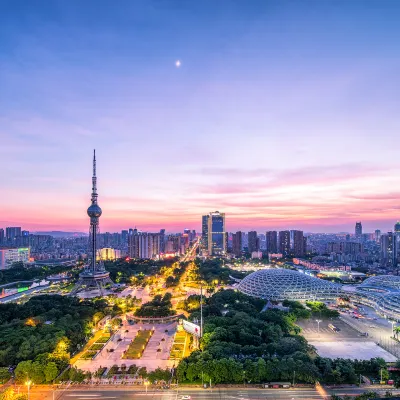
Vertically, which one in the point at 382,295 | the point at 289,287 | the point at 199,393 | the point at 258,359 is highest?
the point at 289,287

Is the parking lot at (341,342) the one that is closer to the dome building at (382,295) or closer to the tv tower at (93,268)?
the dome building at (382,295)

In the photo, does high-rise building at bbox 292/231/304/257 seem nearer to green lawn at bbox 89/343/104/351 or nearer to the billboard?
the billboard

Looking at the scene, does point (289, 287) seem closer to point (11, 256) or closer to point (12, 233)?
point (11, 256)

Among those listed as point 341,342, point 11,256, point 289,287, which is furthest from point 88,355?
point 11,256

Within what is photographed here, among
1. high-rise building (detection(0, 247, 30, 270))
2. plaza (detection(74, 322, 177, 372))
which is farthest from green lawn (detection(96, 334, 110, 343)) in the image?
high-rise building (detection(0, 247, 30, 270))

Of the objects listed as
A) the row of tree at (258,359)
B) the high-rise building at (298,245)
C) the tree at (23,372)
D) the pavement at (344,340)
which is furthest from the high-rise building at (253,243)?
the tree at (23,372)
